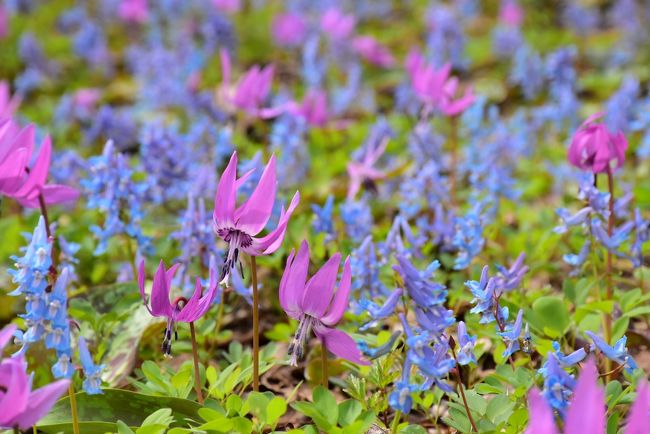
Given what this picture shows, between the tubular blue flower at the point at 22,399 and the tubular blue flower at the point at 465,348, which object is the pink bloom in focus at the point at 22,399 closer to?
the tubular blue flower at the point at 22,399

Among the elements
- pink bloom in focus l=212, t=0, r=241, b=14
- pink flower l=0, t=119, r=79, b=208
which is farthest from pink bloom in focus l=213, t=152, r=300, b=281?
pink bloom in focus l=212, t=0, r=241, b=14

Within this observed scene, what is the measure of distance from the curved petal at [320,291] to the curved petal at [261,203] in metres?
0.16

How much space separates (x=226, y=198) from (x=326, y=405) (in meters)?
0.50

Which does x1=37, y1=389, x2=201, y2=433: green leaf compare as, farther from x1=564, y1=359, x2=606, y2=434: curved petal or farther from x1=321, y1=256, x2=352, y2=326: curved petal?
x1=564, y1=359, x2=606, y2=434: curved petal

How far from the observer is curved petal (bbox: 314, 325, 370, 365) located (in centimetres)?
176

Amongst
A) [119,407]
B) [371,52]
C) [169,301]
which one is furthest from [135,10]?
[169,301]

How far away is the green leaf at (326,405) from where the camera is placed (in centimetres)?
171

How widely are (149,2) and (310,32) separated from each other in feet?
7.88

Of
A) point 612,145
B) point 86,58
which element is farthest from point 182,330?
point 86,58

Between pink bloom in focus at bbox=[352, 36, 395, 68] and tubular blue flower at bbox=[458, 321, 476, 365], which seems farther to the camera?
pink bloom in focus at bbox=[352, 36, 395, 68]

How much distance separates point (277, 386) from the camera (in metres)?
2.53

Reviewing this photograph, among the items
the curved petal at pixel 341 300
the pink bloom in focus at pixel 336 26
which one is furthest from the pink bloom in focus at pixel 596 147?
the pink bloom in focus at pixel 336 26

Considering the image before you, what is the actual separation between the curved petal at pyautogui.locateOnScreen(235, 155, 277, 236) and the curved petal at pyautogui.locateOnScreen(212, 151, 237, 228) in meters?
0.02

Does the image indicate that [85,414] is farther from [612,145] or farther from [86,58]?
[86,58]
